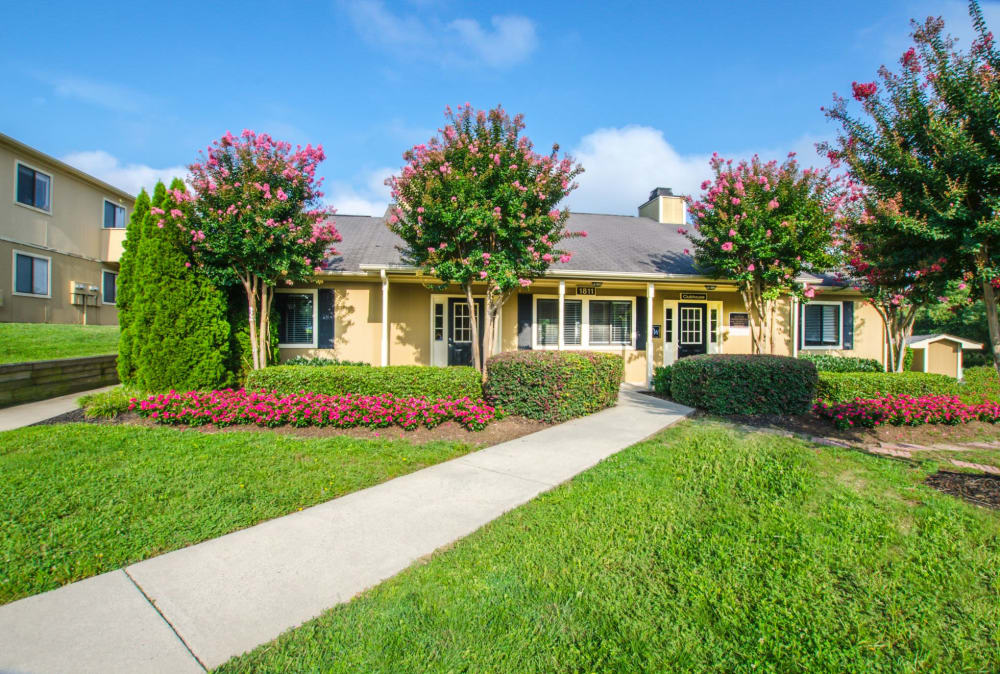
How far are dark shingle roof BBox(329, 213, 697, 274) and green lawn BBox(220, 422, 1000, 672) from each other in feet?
23.6

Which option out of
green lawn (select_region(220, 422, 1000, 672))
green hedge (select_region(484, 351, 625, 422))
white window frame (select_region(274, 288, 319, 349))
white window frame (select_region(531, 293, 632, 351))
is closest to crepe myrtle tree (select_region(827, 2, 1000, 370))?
green lawn (select_region(220, 422, 1000, 672))

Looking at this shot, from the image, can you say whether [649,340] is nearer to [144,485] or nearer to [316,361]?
[316,361]

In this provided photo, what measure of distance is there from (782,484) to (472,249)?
19.6ft

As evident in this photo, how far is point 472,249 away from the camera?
8312mm

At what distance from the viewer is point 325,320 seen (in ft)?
35.1

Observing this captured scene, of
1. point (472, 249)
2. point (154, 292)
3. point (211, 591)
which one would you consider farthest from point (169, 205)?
point (211, 591)

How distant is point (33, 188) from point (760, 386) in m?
19.1

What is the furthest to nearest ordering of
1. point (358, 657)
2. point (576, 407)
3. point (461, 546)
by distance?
point (576, 407) → point (461, 546) → point (358, 657)

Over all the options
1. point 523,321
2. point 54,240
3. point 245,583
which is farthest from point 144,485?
point 54,240

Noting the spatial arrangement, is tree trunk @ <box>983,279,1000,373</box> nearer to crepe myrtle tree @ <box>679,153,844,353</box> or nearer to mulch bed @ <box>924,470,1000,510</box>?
mulch bed @ <box>924,470,1000,510</box>

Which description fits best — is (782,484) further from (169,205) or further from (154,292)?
(169,205)

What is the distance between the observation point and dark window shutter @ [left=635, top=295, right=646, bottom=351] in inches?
472

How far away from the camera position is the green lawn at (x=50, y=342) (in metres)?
8.45

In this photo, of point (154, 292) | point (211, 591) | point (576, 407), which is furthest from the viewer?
point (154, 292)
